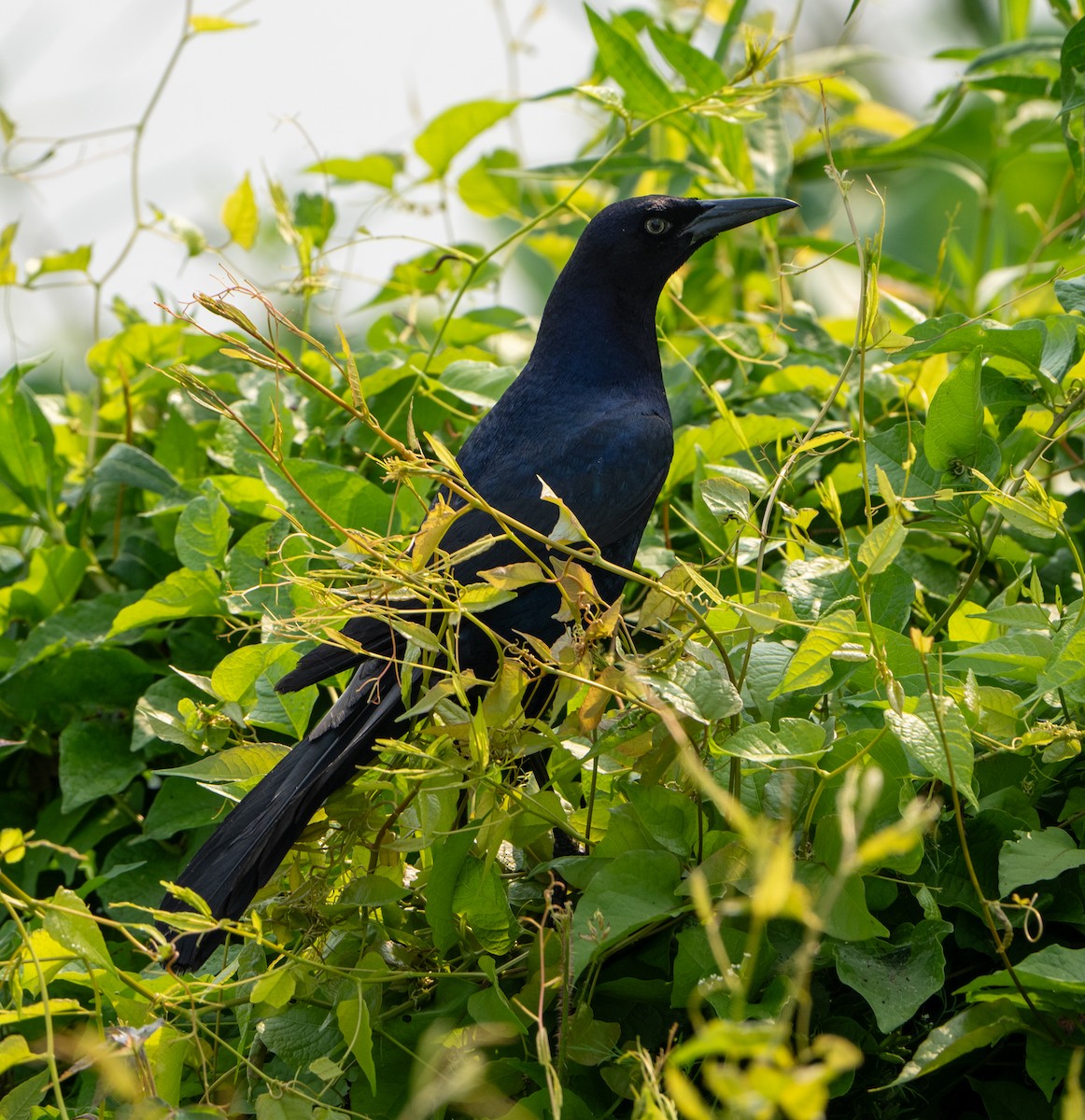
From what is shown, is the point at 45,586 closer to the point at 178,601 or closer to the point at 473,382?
the point at 178,601

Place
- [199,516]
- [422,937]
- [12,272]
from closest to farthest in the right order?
[422,937] → [199,516] → [12,272]

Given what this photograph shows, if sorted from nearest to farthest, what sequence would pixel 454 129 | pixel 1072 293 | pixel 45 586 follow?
1. pixel 1072 293
2. pixel 45 586
3. pixel 454 129

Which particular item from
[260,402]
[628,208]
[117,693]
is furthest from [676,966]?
[628,208]

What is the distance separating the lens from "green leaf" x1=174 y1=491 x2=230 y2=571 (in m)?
2.00

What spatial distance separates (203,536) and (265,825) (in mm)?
568

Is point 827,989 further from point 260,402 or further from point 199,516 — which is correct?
point 260,402

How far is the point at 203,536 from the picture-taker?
2.00 metres

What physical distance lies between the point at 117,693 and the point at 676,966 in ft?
4.02

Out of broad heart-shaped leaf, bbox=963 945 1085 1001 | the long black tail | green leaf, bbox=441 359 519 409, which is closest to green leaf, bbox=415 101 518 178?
green leaf, bbox=441 359 519 409

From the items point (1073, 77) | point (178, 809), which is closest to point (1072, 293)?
point (1073, 77)

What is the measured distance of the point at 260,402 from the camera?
7.72 ft

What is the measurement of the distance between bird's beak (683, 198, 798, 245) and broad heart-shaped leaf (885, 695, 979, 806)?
1.34 meters

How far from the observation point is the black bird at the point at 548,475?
1.65m

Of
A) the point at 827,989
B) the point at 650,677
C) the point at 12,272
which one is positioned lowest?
the point at 827,989
